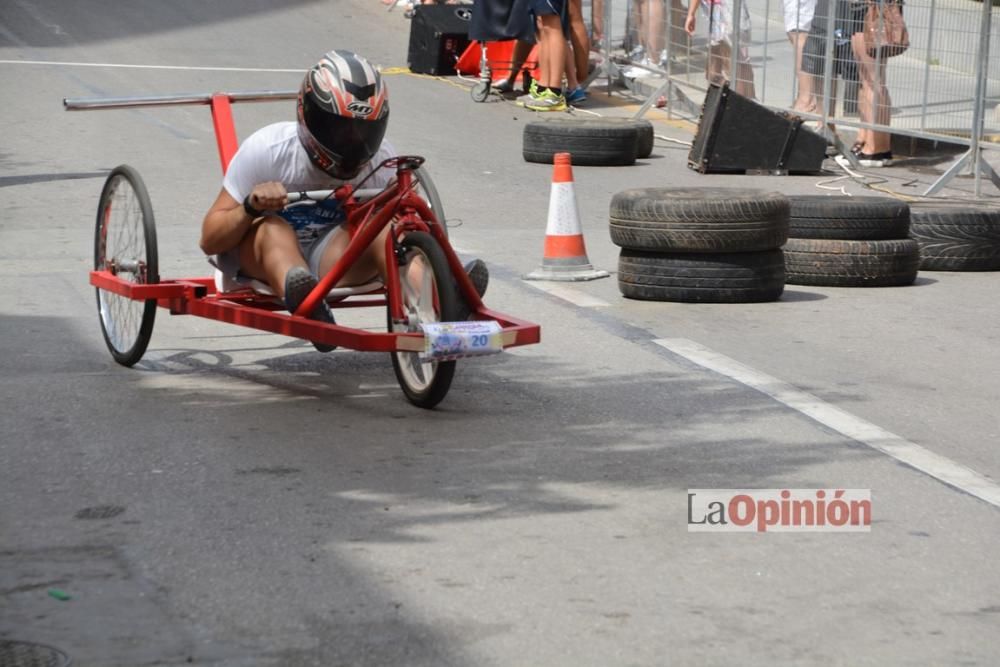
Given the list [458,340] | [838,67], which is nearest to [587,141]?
[838,67]

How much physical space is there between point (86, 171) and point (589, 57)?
23.3 feet

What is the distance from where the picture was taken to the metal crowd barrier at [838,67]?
13.4m

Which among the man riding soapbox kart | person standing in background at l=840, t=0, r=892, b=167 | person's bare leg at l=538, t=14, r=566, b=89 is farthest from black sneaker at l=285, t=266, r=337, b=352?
person's bare leg at l=538, t=14, r=566, b=89

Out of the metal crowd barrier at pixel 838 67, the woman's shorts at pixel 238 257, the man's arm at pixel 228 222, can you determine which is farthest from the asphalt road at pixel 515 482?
the metal crowd barrier at pixel 838 67

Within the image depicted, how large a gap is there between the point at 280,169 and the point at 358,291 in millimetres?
615

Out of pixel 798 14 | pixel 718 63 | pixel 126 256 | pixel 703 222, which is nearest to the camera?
pixel 126 256

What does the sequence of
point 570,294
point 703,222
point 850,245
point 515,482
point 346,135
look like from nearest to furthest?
point 515,482, point 346,135, point 703,222, point 570,294, point 850,245

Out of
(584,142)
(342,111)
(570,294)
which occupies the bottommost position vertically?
(570,294)

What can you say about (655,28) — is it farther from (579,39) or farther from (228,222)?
(228,222)

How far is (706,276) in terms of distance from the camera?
9211mm

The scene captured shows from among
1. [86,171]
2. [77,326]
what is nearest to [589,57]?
[86,171]

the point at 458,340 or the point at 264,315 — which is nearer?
the point at 458,340

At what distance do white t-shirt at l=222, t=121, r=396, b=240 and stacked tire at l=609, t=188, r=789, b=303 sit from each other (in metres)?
2.25

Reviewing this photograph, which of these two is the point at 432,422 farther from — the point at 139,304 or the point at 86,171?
the point at 86,171
